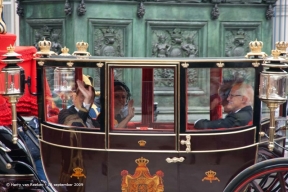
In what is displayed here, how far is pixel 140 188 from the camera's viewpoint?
15.9ft

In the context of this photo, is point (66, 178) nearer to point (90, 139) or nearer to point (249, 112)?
point (90, 139)

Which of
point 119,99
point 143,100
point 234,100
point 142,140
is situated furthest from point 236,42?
point 142,140

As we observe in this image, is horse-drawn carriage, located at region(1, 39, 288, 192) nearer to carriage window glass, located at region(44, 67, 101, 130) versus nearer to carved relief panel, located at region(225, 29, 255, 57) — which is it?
carriage window glass, located at region(44, 67, 101, 130)

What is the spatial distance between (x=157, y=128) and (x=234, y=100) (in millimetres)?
667

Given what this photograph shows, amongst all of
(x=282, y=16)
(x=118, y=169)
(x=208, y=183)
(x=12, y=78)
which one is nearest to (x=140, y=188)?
(x=118, y=169)

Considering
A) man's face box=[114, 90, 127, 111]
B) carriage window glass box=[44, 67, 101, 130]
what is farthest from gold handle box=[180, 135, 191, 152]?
carriage window glass box=[44, 67, 101, 130]

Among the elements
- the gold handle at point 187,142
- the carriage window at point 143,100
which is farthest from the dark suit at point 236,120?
the carriage window at point 143,100

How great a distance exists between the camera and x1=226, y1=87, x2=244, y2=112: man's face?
4949 mm

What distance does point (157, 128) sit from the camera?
491 centimetres

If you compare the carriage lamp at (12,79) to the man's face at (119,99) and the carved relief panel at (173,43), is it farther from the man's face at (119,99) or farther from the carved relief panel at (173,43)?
the carved relief panel at (173,43)

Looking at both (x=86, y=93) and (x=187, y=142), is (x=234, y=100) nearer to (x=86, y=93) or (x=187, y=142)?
(x=187, y=142)

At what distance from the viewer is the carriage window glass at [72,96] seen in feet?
16.2

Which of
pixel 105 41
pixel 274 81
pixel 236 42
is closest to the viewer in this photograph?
pixel 274 81

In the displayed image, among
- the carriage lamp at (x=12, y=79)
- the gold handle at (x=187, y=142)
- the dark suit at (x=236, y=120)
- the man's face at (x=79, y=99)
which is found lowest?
the gold handle at (x=187, y=142)
